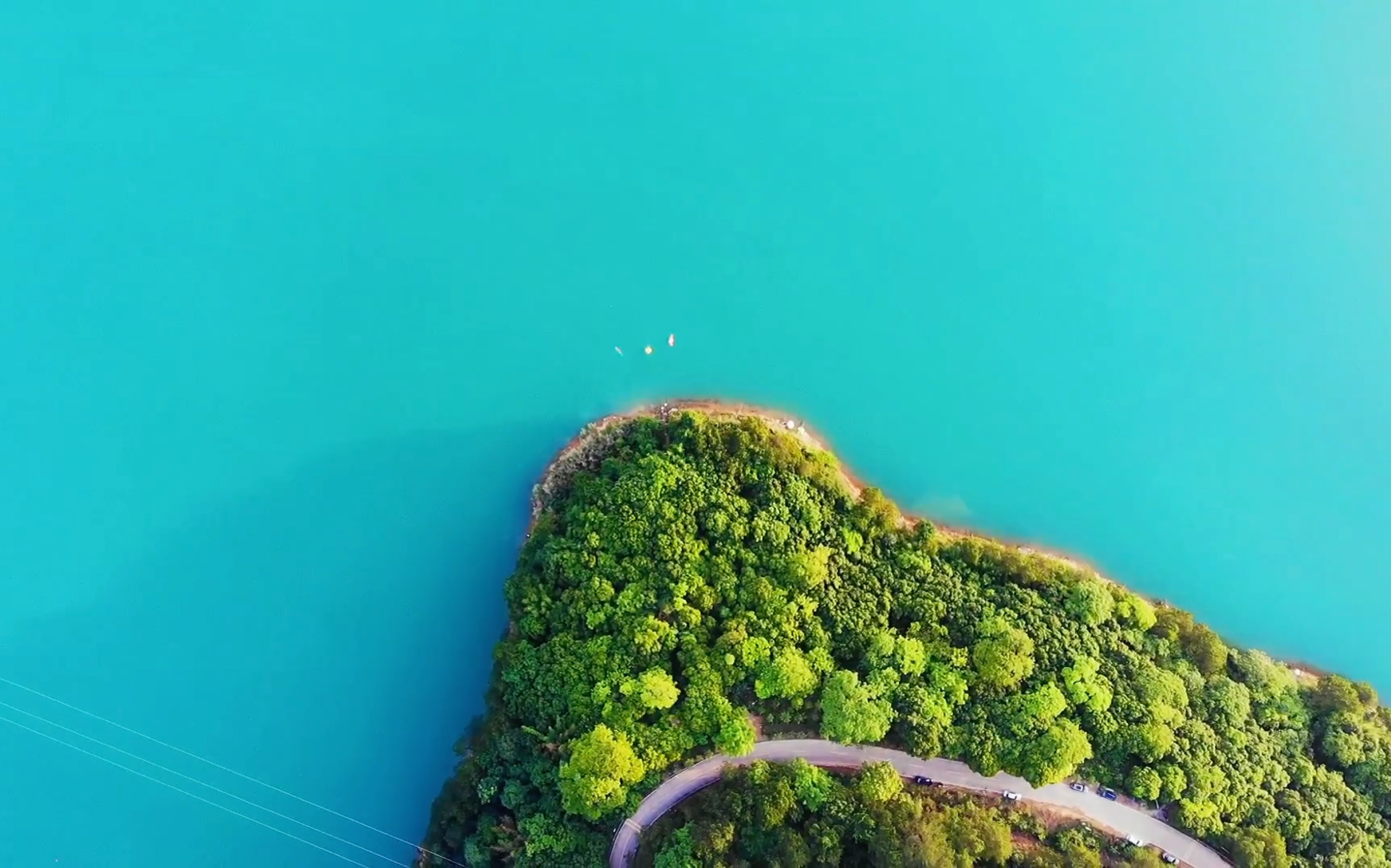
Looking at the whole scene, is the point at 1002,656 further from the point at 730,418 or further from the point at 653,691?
the point at 730,418

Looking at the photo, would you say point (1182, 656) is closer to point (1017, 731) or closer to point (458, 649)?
point (1017, 731)

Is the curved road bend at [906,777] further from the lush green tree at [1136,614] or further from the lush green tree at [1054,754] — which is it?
the lush green tree at [1136,614]

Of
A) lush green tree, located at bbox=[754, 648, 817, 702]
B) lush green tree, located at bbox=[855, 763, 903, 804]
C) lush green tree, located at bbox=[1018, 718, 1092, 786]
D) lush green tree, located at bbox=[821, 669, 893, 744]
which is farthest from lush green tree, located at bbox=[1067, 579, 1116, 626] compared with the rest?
lush green tree, located at bbox=[754, 648, 817, 702]

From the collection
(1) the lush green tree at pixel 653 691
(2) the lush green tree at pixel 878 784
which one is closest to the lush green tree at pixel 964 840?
(2) the lush green tree at pixel 878 784

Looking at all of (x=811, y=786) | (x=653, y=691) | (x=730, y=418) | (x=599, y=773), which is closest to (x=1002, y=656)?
(x=811, y=786)

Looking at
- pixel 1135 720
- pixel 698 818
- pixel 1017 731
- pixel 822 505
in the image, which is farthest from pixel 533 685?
pixel 1135 720
